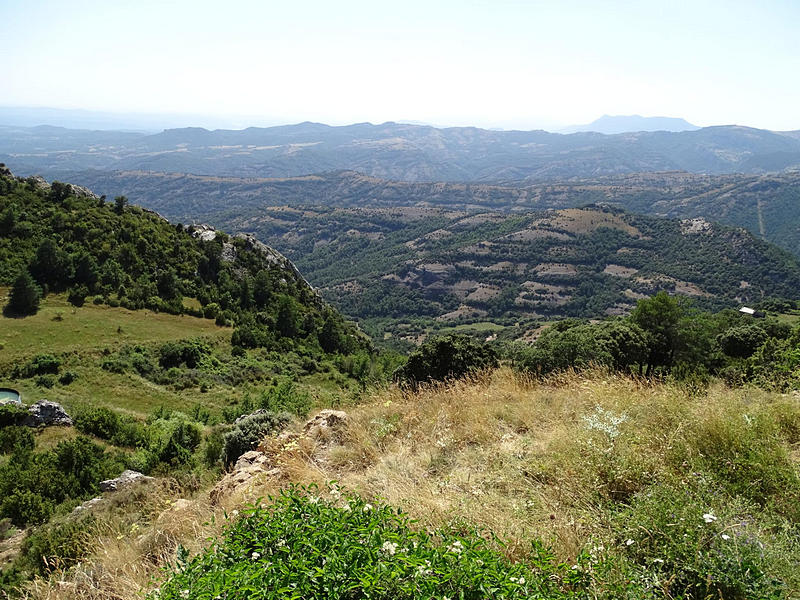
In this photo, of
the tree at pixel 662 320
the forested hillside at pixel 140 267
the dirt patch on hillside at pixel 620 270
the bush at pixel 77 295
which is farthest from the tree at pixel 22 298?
the dirt patch on hillside at pixel 620 270

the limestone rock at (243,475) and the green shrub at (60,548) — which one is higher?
the limestone rock at (243,475)

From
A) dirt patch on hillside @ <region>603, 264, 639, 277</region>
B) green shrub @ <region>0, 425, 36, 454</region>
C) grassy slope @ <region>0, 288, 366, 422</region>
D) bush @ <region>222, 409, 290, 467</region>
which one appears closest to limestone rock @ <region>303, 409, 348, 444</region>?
bush @ <region>222, 409, 290, 467</region>

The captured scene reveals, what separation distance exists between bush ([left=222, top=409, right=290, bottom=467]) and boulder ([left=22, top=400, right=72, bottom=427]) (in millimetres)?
13619

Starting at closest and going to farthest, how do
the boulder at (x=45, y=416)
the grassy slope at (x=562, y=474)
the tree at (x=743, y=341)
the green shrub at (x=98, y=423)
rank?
the grassy slope at (x=562, y=474) < the boulder at (x=45, y=416) < the green shrub at (x=98, y=423) < the tree at (x=743, y=341)

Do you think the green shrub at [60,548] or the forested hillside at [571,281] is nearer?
the green shrub at [60,548]

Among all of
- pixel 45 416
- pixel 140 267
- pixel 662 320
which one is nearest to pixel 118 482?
pixel 45 416

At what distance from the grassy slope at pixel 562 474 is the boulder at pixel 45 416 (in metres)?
15.8

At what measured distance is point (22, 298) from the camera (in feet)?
111

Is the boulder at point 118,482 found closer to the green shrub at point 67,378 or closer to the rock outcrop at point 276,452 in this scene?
the rock outcrop at point 276,452

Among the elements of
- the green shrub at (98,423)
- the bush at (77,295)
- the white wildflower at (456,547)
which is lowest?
the green shrub at (98,423)

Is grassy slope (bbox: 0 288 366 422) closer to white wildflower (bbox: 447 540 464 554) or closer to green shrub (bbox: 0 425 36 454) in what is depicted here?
green shrub (bbox: 0 425 36 454)

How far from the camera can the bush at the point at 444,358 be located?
1664 cm

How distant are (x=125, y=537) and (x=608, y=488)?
6121 mm

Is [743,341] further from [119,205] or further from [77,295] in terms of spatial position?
[119,205]
